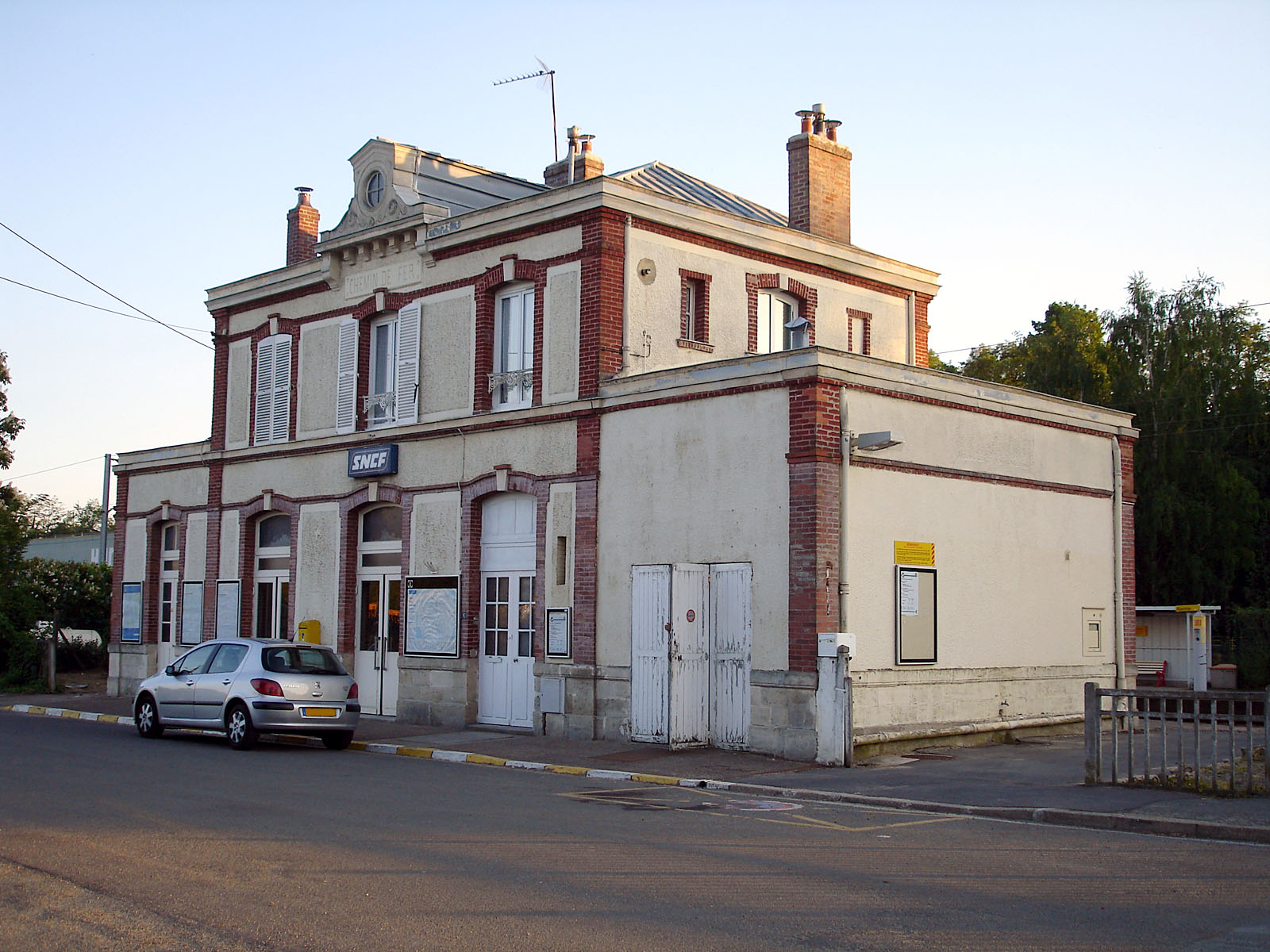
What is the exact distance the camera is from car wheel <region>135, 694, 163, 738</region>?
1892 centimetres

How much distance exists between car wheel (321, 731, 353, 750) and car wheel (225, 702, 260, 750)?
1043 mm

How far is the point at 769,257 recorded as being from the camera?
22.1 metres

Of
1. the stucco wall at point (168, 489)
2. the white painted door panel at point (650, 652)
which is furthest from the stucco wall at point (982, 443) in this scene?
the stucco wall at point (168, 489)

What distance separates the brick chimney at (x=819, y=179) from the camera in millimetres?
23781

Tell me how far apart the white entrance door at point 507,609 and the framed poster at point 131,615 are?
38.2 feet

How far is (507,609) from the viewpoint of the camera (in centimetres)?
2075

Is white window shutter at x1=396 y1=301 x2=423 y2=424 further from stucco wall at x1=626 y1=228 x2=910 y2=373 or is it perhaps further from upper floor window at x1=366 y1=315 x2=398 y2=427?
stucco wall at x1=626 y1=228 x2=910 y2=373

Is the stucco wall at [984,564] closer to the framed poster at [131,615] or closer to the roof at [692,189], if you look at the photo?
the roof at [692,189]

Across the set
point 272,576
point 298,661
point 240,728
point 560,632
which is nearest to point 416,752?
point 298,661

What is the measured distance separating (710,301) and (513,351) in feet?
11.1

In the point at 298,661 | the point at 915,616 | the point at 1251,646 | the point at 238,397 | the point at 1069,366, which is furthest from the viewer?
the point at 1069,366

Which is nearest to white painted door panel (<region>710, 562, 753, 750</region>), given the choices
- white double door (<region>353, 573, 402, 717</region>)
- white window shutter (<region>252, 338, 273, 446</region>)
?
white double door (<region>353, 573, 402, 717</region>)

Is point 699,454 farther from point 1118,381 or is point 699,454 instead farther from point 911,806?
point 1118,381

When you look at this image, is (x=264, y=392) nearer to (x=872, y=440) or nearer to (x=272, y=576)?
(x=272, y=576)
